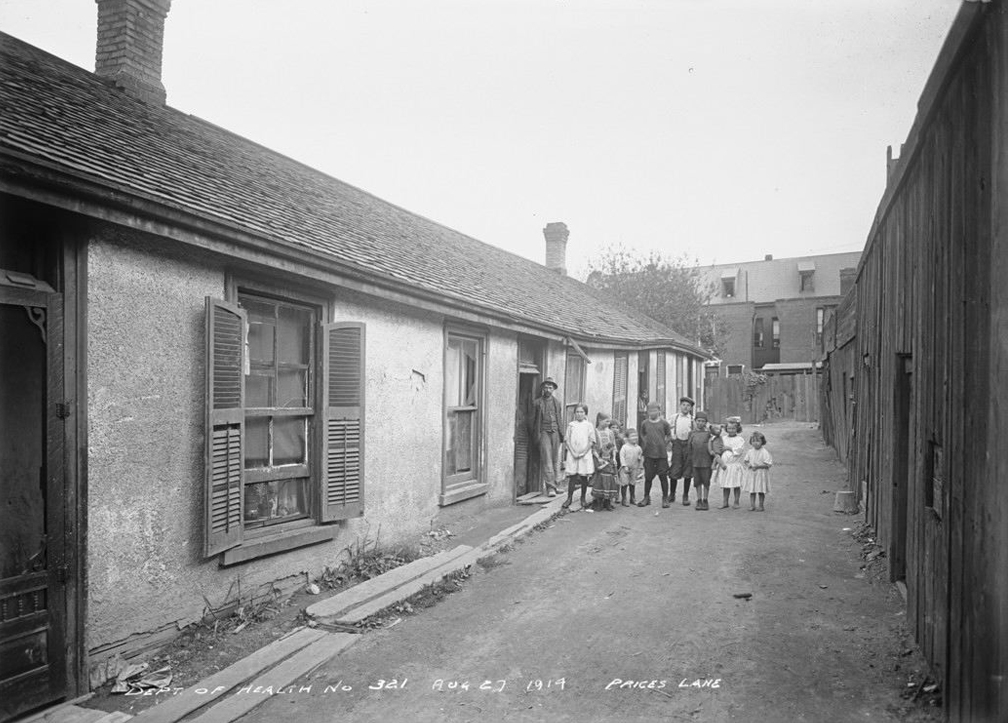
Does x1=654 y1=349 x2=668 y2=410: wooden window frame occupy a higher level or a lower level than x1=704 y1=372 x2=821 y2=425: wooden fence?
higher

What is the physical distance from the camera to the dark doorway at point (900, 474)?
6133 millimetres

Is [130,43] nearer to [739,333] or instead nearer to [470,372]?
[470,372]

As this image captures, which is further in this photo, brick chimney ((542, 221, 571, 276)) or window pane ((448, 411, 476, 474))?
brick chimney ((542, 221, 571, 276))

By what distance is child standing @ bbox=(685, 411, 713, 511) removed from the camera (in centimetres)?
1038

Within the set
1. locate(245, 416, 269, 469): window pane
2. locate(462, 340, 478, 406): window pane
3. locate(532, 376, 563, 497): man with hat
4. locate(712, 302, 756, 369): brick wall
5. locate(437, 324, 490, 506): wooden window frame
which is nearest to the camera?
locate(245, 416, 269, 469): window pane

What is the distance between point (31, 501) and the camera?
3934mm

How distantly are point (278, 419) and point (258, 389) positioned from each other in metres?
0.38

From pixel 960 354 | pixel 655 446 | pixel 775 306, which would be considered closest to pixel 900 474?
pixel 960 354

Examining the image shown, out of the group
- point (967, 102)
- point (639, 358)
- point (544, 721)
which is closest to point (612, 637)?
point (544, 721)

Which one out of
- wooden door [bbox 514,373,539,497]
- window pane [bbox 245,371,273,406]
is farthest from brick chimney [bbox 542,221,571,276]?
window pane [bbox 245,371,273,406]

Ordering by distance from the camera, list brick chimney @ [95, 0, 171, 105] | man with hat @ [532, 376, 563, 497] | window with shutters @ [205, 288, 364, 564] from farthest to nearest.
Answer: man with hat @ [532, 376, 563, 497], brick chimney @ [95, 0, 171, 105], window with shutters @ [205, 288, 364, 564]

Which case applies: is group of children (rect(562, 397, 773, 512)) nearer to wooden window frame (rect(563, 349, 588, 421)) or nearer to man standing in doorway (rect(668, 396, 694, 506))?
man standing in doorway (rect(668, 396, 694, 506))

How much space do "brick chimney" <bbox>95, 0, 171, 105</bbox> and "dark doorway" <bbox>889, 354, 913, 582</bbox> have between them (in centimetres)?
903

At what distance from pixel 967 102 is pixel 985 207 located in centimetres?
67
